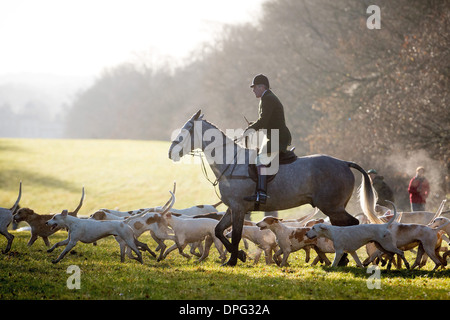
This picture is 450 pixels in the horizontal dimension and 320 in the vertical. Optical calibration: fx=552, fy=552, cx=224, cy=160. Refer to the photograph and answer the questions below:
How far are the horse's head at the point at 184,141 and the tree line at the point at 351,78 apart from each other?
525 inches

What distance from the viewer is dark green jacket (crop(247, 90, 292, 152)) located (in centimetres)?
1004

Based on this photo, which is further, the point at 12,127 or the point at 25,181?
the point at 12,127

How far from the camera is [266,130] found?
10156mm

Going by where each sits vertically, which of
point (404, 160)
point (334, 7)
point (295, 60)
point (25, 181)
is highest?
point (334, 7)

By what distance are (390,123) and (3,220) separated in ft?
53.6

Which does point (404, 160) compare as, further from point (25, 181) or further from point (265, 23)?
point (25, 181)

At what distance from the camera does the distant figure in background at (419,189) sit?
15446 mm

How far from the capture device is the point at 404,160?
75.3 ft

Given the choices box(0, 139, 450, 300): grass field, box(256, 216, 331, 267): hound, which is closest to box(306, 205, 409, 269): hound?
box(0, 139, 450, 300): grass field

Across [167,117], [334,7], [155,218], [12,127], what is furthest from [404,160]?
[12,127]

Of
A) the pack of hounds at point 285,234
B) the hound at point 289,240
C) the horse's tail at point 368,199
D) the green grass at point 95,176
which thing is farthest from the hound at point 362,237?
the green grass at point 95,176

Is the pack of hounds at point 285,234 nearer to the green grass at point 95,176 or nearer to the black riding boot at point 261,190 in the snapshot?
the black riding boot at point 261,190

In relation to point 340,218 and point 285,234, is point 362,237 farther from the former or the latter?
point 285,234

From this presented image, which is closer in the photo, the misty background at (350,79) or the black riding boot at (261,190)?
the black riding boot at (261,190)
